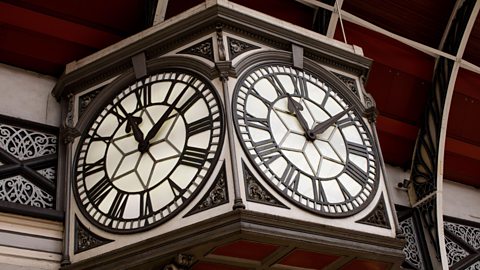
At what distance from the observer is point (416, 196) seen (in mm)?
7648

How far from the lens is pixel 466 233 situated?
25.9ft

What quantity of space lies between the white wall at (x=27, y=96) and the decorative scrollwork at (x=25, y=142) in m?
0.13

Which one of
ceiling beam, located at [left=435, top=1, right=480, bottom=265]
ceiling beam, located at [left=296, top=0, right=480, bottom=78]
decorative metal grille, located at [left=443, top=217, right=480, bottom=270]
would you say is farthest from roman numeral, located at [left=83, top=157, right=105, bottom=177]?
decorative metal grille, located at [left=443, top=217, right=480, bottom=270]

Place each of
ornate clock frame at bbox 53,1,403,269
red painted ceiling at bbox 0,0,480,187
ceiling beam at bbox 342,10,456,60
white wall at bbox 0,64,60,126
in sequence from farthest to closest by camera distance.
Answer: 1. ceiling beam at bbox 342,10,456,60
2. red painted ceiling at bbox 0,0,480,187
3. white wall at bbox 0,64,60,126
4. ornate clock frame at bbox 53,1,403,269

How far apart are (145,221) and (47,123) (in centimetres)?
146

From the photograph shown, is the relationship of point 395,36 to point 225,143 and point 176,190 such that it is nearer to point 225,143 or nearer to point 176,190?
point 225,143

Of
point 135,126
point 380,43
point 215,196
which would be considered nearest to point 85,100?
point 135,126

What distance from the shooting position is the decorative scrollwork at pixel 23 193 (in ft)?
18.4

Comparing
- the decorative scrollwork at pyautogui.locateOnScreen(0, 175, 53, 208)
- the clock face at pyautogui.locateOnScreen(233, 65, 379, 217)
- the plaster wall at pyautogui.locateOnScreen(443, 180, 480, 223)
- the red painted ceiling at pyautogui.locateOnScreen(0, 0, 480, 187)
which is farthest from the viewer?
the plaster wall at pyautogui.locateOnScreen(443, 180, 480, 223)

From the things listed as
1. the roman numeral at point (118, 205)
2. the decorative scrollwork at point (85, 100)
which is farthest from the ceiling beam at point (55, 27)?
the roman numeral at point (118, 205)

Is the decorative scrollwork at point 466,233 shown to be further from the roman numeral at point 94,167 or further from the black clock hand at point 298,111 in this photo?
the roman numeral at point 94,167

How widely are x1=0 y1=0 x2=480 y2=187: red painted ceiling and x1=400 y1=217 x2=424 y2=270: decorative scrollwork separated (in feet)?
2.34

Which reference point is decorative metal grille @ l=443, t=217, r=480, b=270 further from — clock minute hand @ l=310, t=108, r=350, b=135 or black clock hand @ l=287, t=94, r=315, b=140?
black clock hand @ l=287, t=94, r=315, b=140

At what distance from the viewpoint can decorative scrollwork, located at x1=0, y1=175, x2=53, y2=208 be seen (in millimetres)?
5621
